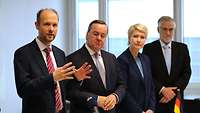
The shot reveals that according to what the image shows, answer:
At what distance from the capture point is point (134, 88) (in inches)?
121

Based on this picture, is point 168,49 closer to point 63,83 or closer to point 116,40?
point 63,83

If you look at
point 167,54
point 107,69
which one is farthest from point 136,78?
point 167,54

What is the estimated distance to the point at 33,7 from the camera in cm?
429

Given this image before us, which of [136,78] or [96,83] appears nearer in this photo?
[96,83]

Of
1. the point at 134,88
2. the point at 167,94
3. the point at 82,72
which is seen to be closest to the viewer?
the point at 82,72

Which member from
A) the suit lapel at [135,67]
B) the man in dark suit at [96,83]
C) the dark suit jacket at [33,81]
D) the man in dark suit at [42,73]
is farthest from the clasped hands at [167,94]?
the dark suit jacket at [33,81]

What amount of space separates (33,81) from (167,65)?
1.64 m

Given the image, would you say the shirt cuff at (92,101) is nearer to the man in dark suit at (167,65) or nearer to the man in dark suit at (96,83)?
the man in dark suit at (96,83)

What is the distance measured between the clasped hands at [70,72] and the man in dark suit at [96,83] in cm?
11

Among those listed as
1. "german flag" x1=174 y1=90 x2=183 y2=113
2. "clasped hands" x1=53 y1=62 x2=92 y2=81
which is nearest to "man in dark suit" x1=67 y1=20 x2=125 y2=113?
"clasped hands" x1=53 y1=62 x2=92 y2=81

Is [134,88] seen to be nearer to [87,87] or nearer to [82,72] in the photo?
[87,87]

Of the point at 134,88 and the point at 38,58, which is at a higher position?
the point at 38,58

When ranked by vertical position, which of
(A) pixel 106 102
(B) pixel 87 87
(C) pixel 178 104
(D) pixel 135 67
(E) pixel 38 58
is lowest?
(C) pixel 178 104

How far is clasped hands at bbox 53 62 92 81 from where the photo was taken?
91.5 inches
